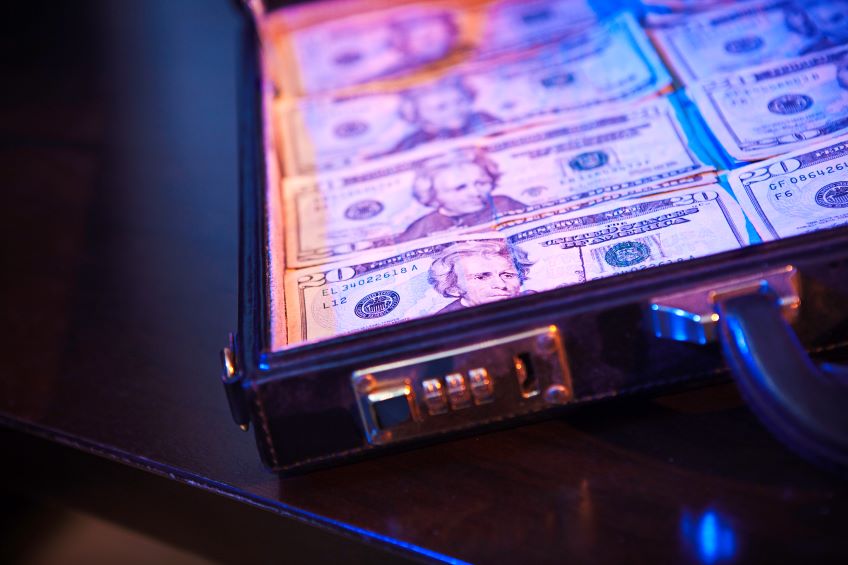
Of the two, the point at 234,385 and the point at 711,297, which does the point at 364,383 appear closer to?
the point at 234,385

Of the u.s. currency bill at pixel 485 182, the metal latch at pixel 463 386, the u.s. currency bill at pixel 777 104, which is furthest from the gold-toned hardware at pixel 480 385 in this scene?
the u.s. currency bill at pixel 777 104

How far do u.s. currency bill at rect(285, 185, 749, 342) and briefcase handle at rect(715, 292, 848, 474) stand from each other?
0.40 feet

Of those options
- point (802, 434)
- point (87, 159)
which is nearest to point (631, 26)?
point (802, 434)

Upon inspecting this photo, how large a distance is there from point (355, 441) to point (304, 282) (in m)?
0.18

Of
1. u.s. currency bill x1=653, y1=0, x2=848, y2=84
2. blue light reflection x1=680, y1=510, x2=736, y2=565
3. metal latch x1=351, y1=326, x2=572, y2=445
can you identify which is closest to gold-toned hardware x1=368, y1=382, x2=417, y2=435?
metal latch x1=351, y1=326, x2=572, y2=445

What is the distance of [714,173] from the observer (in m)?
0.84

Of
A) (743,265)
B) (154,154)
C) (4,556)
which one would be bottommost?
(4,556)

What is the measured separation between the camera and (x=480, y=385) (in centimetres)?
64

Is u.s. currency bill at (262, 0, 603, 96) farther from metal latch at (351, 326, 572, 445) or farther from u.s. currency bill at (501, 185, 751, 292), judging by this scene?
metal latch at (351, 326, 572, 445)

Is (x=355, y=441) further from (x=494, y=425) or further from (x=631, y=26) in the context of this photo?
(x=631, y=26)

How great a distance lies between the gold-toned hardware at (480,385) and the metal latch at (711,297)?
132 millimetres

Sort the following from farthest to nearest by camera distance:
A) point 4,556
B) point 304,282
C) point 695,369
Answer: point 4,556 < point 304,282 < point 695,369

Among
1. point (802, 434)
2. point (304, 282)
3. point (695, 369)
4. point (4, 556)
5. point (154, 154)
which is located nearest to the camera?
point (802, 434)

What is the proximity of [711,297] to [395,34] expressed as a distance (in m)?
0.77
